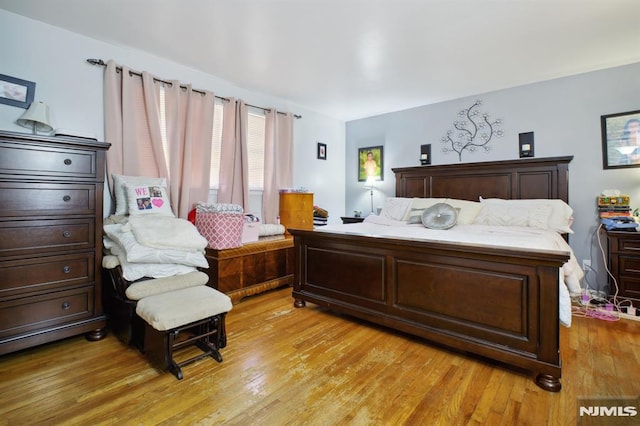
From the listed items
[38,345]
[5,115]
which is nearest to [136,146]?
[5,115]

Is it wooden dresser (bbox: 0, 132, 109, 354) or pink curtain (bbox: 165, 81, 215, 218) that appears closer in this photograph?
wooden dresser (bbox: 0, 132, 109, 354)

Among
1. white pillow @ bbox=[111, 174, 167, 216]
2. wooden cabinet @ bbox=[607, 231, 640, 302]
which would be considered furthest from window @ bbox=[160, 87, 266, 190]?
wooden cabinet @ bbox=[607, 231, 640, 302]

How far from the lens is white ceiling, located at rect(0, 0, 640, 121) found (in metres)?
2.26

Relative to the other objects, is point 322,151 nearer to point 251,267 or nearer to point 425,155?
point 425,155

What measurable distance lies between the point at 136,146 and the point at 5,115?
892mm

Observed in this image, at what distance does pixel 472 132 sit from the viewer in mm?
4137

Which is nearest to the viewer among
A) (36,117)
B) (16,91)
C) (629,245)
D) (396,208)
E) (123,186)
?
(36,117)

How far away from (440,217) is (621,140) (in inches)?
80.6

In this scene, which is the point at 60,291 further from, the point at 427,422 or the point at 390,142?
the point at 390,142

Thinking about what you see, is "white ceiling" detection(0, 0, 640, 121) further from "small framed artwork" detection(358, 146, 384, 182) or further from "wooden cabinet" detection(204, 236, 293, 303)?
"wooden cabinet" detection(204, 236, 293, 303)

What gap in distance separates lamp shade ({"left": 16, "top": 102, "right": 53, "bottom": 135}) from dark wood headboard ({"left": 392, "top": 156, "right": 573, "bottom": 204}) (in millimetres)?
4008

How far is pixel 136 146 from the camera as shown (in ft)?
9.59

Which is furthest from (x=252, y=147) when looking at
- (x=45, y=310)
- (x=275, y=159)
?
(x=45, y=310)

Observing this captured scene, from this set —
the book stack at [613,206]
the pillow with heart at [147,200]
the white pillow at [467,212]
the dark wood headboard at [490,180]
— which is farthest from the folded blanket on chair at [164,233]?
the book stack at [613,206]
